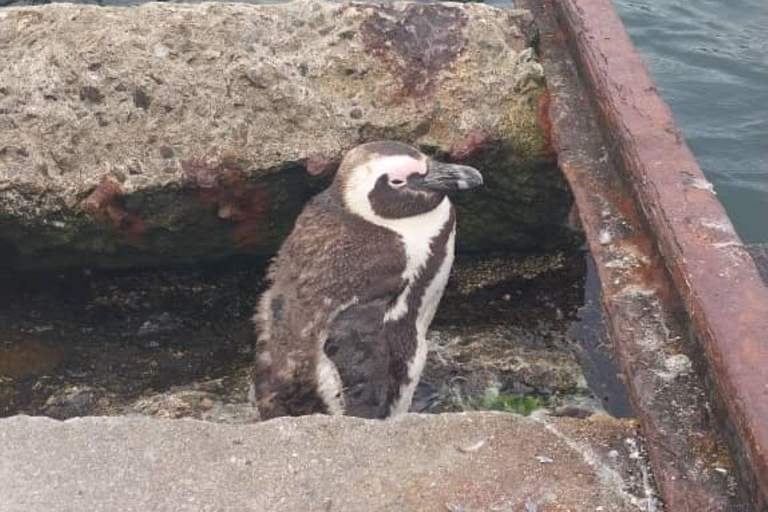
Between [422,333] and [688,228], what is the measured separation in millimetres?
1348

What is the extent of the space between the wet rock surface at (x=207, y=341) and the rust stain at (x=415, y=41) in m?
1.07

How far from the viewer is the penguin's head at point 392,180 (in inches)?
168

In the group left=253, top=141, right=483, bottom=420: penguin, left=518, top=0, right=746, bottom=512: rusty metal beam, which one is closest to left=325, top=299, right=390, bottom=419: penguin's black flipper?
left=253, top=141, right=483, bottom=420: penguin

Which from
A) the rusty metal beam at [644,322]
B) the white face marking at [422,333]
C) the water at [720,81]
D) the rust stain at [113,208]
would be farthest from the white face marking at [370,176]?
the water at [720,81]

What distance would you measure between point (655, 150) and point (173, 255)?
2471mm

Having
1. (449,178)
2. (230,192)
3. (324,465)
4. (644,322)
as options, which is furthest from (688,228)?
(230,192)

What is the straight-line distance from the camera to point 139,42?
4.86m

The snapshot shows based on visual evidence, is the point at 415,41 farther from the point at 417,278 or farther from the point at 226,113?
the point at 417,278

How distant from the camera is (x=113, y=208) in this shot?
185 inches

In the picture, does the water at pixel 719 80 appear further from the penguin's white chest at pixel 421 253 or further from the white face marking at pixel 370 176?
the white face marking at pixel 370 176

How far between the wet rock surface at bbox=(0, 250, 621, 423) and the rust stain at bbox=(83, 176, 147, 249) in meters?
0.54

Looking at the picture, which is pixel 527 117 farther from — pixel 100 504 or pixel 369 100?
pixel 100 504

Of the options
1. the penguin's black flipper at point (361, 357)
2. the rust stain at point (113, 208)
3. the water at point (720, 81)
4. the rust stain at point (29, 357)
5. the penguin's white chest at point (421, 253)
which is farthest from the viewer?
the water at point (720, 81)

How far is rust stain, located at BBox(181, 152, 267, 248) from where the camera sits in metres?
4.71
